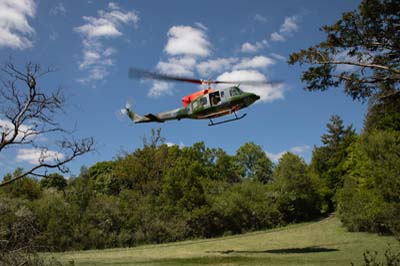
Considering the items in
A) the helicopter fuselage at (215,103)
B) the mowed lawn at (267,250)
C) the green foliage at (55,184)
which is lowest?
the mowed lawn at (267,250)

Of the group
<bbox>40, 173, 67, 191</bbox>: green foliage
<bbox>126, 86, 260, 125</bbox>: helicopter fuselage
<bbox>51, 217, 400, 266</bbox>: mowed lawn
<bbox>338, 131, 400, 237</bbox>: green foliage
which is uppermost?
<bbox>40, 173, 67, 191</bbox>: green foliage

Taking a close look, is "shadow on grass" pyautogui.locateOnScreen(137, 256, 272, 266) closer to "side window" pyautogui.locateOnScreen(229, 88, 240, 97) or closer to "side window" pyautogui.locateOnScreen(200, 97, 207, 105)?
"side window" pyautogui.locateOnScreen(200, 97, 207, 105)

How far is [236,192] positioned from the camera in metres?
44.6

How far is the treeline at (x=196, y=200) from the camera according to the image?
33.5m

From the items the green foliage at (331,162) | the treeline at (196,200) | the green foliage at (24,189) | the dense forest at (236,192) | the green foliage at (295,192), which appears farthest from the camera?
the green foliage at (331,162)

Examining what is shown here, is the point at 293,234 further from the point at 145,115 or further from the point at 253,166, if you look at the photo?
the point at 253,166

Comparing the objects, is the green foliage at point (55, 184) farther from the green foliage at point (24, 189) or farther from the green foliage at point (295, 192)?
the green foliage at point (295, 192)

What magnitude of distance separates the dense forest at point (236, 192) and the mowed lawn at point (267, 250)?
86.3 inches

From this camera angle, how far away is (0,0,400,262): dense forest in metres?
15.9

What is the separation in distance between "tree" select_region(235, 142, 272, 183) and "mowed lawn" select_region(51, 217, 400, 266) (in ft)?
77.0

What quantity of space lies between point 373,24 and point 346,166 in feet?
123

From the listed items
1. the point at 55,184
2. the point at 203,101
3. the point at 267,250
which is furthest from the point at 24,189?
the point at 203,101

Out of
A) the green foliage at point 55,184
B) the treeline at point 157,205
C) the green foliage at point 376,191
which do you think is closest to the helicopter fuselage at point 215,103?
the green foliage at point 376,191

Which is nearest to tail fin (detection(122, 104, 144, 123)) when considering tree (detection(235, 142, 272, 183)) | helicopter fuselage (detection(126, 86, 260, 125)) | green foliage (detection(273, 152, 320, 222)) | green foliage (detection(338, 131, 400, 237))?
helicopter fuselage (detection(126, 86, 260, 125))
